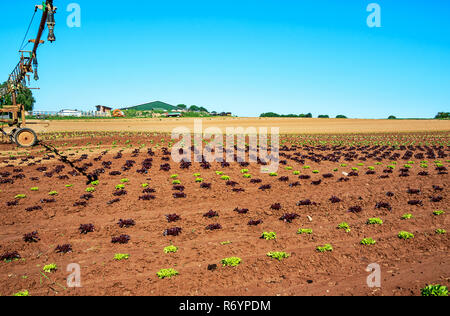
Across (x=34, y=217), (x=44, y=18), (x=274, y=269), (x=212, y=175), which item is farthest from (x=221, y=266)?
(x=44, y=18)

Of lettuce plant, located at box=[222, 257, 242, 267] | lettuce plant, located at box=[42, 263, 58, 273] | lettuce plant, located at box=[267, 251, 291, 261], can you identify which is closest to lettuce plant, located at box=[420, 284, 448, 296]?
lettuce plant, located at box=[267, 251, 291, 261]

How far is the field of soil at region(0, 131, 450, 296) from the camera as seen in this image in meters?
8.02

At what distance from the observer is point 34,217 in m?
13.1

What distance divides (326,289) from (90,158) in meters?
23.5

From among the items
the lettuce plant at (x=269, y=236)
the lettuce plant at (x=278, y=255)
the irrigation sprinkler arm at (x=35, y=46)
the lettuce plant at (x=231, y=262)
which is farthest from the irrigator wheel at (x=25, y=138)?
the lettuce plant at (x=278, y=255)

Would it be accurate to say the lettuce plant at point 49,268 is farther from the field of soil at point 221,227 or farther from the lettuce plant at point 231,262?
the lettuce plant at point 231,262

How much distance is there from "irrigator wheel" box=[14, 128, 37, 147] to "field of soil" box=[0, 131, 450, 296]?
325 inches

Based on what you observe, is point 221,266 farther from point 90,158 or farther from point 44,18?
point 44,18

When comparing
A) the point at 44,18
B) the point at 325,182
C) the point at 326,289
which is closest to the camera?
the point at 326,289

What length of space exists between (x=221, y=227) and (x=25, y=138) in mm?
27596

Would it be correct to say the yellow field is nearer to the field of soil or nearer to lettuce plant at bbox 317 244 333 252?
the field of soil

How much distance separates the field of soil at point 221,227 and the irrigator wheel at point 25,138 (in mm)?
8245

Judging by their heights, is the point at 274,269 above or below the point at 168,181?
below
